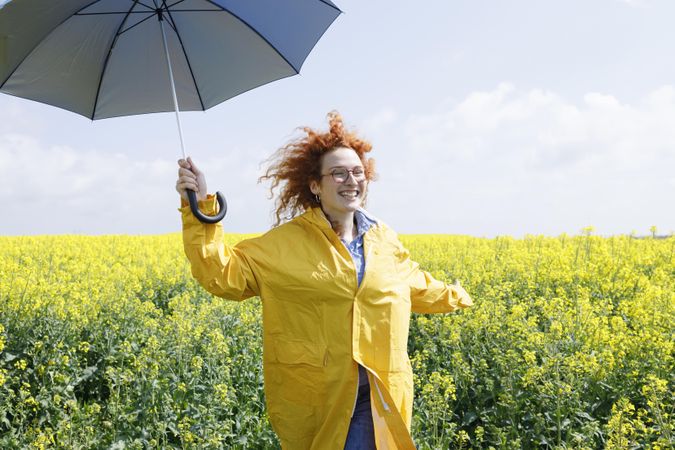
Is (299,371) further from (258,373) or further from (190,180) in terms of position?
(258,373)

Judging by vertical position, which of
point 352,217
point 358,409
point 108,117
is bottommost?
point 358,409

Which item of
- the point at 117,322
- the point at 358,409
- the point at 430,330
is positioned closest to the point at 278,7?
the point at 358,409

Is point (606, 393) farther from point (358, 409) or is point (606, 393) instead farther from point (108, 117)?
point (108, 117)

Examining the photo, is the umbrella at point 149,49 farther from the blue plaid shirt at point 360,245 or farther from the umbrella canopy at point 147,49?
the blue plaid shirt at point 360,245

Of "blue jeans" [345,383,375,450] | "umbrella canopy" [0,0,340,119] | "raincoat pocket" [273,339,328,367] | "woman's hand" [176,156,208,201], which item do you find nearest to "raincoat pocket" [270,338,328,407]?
"raincoat pocket" [273,339,328,367]

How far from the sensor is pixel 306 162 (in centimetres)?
287

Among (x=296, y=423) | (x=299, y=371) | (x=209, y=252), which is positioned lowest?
(x=296, y=423)

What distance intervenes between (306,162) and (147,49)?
1276mm

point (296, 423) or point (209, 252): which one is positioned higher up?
point (209, 252)

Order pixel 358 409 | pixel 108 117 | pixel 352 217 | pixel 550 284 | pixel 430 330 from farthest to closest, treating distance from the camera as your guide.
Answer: pixel 550 284, pixel 430 330, pixel 108 117, pixel 352 217, pixel 358 409

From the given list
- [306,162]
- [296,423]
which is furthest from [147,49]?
[296,423]

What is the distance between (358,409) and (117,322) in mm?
3981

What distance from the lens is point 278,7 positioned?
3389mm

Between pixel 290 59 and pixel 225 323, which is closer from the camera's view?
pixel 290 59
